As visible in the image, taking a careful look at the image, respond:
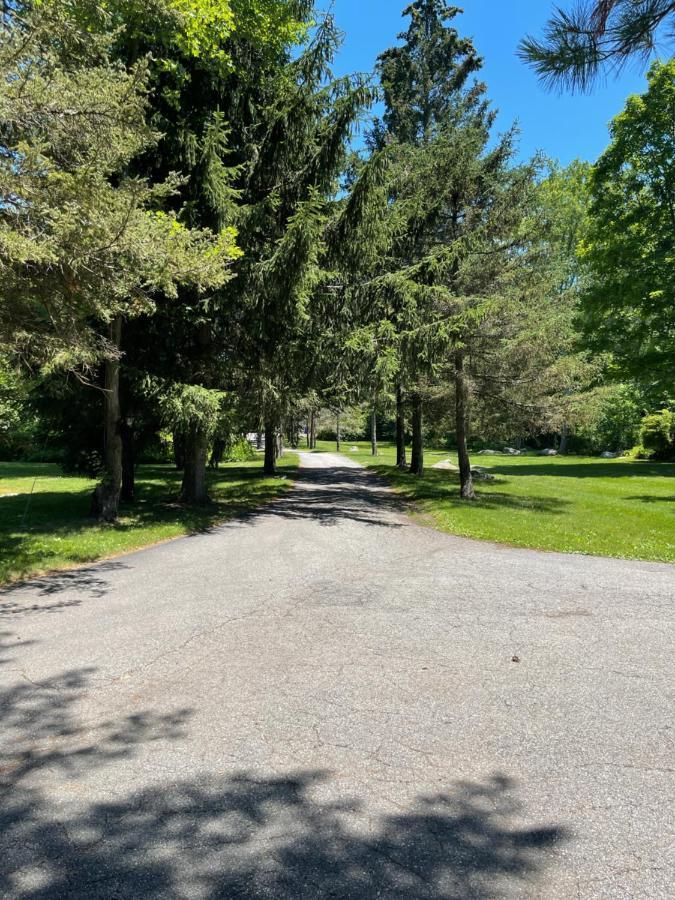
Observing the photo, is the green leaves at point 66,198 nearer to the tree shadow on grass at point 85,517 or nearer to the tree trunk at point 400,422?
the tree shadow on grass at point 85,517

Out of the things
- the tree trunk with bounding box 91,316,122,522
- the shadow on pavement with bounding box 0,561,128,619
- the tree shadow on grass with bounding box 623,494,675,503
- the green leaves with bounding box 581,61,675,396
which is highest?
the green leaves with bounding box 581,61,675,396

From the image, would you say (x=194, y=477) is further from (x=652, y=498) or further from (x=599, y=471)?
(x=599, y=471)

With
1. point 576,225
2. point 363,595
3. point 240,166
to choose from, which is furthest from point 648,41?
point 576,225

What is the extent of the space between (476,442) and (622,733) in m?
47.3

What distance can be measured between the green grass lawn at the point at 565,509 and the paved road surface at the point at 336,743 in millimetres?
3268

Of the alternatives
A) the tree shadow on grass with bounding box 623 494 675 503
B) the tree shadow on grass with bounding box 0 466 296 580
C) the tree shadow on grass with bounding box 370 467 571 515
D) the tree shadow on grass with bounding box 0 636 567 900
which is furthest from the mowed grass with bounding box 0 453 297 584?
the tree shadow on grass with bounding box 623 494 675 503

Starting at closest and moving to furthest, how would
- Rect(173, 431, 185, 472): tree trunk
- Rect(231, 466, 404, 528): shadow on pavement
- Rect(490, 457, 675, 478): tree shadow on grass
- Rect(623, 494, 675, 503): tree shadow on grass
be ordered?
1. Rect(231, 466, 404, 528): shadow on pavement
2. Rect(173, 431, 185, 472): tree trunk
3. Rect(623, 494, 675, 503): tree shadow on grass
4. Rect(490, 457, 675, 478): tree shadow on grass

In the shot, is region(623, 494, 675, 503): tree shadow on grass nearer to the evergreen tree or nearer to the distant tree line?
the distant tree line

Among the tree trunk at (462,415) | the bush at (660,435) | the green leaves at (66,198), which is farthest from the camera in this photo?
the bush at (660,435)

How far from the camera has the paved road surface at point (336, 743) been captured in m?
2.20

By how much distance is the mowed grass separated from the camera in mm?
8148

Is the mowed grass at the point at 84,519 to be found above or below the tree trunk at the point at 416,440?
below

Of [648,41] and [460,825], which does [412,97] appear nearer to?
[648,41]

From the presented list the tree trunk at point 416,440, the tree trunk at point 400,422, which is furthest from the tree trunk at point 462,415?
the tree trunk at point 400,422
